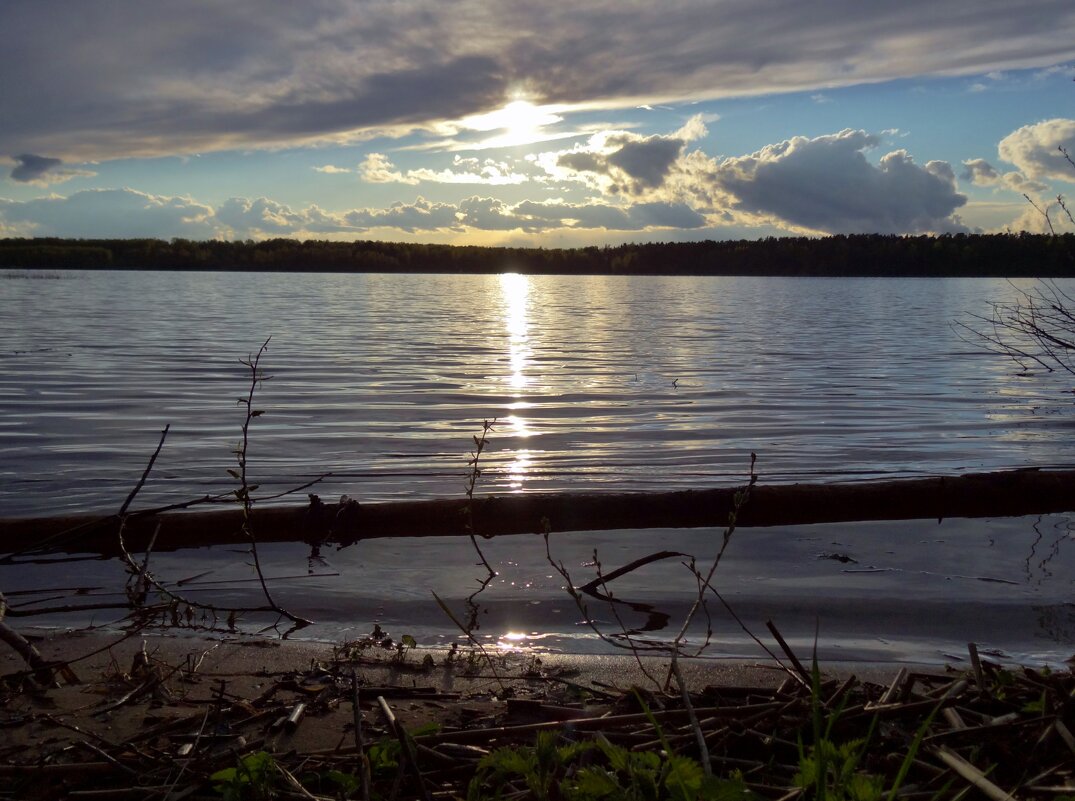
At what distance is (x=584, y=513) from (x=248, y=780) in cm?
439

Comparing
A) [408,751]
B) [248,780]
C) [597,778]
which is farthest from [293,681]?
[597,778]

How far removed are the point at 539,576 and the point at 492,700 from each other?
2.80 metres

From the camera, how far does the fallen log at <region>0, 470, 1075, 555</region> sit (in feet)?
21.6

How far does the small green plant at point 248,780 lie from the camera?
2.53 metres

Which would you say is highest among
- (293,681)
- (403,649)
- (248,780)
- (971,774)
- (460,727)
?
(971,774)

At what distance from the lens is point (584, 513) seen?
22.4 ft

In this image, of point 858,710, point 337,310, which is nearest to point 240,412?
point 858,710

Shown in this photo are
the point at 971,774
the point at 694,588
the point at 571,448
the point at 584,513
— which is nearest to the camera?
the point at 971,774

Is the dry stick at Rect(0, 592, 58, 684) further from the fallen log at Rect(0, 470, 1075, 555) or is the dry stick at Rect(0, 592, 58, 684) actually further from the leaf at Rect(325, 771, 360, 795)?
the fallen log at Rect(0, 470, 1075, 555)

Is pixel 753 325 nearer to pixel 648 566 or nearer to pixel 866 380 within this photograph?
pixel 866 380

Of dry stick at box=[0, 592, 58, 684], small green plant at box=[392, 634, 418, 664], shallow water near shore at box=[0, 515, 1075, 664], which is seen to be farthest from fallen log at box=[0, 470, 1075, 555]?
dry stick at box=[0, 592, 58, 684]

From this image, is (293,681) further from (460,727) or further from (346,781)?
(346,781)

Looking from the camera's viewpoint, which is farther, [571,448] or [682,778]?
[571,448]

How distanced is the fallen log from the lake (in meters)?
0.31
